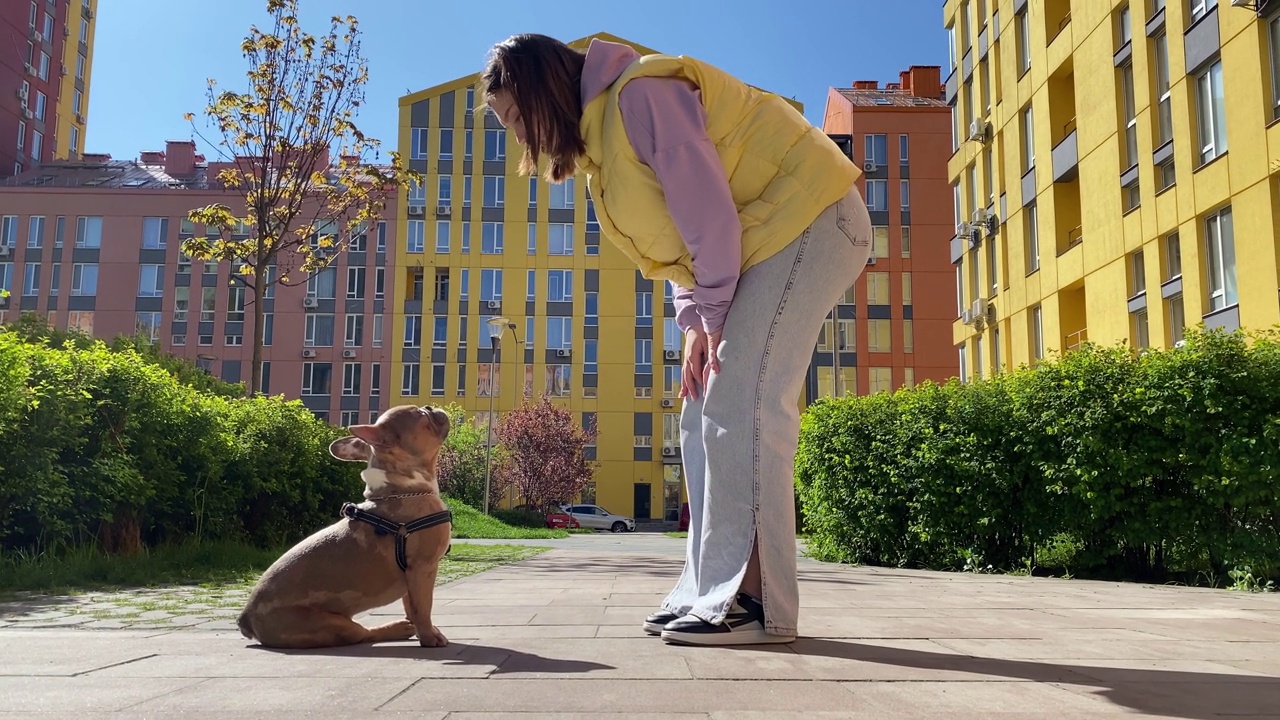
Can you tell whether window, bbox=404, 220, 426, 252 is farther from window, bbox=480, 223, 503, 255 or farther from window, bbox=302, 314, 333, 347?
window, bbox=302, 314, 333, 347

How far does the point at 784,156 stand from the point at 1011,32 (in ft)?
81.1

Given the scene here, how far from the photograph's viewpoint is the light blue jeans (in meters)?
3.15

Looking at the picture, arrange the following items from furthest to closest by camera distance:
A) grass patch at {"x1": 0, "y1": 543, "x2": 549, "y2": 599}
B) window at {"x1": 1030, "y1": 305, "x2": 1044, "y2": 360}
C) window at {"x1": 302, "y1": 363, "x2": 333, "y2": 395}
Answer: window at {"x1": 302, "y1": 363, "x2": 333, "y2": 395}
window at {"x1": 1030, "y1": 305, "x2": 1044, "y2": 360}
grass patch at {"x1": 0, "y1": 543, "x2": 549, "y2": 599}

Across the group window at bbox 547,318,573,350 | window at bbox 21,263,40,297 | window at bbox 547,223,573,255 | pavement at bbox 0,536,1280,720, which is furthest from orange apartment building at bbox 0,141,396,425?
pavement at bbox 0,536,1280,720

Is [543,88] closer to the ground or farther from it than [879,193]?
closer to the ground

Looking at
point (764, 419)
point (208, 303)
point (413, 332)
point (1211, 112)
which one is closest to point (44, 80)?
point (208, 303)

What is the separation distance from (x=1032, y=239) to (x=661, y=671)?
950 inches

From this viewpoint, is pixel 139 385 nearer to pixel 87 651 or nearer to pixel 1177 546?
pixel 87 651

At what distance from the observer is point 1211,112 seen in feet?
53.1

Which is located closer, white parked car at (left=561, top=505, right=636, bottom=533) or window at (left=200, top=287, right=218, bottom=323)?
white parked car at (left=561, top=505, right=636, bottom=533)

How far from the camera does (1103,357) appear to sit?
33.1 feet

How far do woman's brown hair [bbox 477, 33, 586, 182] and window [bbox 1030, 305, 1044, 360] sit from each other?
22.6 m

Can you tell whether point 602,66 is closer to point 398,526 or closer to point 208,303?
point 398,526

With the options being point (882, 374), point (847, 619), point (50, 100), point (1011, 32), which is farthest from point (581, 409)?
point (847, 619)
